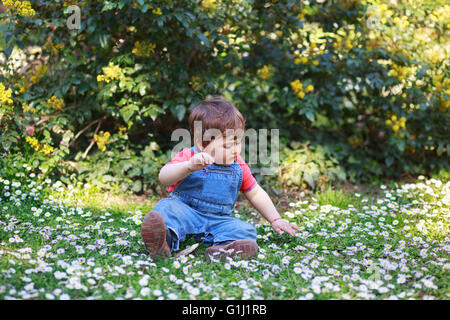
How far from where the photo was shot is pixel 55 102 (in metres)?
3.29

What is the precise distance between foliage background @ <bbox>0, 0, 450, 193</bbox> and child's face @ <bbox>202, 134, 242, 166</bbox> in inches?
40.3

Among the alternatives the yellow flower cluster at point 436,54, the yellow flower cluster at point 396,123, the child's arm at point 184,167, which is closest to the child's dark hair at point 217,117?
the child's arm at point 184,167

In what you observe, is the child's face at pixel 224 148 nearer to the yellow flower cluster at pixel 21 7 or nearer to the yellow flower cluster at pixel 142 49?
the yellow flower cluster at pixel 142 49

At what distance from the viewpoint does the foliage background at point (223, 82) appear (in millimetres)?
3186

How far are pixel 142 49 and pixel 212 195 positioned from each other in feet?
4.69

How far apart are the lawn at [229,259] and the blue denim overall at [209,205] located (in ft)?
0.38

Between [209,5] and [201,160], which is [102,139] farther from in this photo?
[201,160]

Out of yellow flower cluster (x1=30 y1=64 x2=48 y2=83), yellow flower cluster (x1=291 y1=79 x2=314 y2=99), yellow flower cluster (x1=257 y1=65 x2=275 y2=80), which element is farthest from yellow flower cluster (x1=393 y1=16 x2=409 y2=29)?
yellow flower cluster (x1=30 y1=64 x2=48 y2=83)

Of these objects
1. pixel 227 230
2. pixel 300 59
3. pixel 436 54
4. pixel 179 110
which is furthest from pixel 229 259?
pixel 436 54

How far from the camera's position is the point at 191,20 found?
3.02 m
